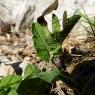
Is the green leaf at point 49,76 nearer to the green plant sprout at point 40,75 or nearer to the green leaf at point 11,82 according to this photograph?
the green plant sprout at point 40,75

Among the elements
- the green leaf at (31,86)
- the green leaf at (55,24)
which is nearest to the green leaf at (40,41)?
the green leaf at (55,24)

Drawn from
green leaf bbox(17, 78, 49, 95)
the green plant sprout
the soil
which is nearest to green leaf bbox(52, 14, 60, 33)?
the green plant sprout

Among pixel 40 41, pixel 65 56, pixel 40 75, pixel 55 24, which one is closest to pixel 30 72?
pixel 40 75

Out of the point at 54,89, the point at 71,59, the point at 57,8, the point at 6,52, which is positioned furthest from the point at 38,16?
the point at 54,89

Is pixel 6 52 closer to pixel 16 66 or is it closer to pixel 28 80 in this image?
pixel 16 66

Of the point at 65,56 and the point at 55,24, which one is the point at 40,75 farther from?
the point at 65,56

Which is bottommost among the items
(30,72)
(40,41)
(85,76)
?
(85,76)
